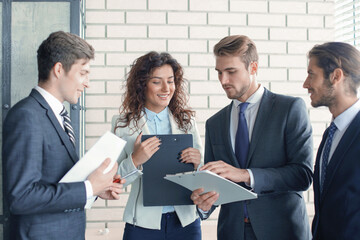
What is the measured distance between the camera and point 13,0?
240 cm

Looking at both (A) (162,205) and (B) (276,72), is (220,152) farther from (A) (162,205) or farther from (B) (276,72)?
(B) (276,72)

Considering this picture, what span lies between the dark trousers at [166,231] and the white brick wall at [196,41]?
96 centimetres

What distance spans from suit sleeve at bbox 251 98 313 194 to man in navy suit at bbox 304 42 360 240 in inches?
4.4

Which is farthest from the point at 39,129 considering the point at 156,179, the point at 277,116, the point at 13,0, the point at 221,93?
the point at 221,93

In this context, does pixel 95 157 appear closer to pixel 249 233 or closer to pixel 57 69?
pixel 57 69

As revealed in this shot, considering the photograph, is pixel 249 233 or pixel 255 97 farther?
pixel 255 97

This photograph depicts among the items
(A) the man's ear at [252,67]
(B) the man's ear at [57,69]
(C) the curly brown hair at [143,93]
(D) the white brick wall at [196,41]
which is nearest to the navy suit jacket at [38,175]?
(B) the man's ear at [57,69]

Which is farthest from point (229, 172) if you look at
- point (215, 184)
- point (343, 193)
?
point (343, 193)

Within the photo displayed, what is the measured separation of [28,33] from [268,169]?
73.6 inches

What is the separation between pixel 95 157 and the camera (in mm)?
1320

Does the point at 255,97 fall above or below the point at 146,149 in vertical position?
above

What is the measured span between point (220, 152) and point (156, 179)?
0.36 meters

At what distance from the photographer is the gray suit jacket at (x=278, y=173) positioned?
158 cm

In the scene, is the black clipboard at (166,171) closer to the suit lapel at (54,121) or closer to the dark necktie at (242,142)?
the dark necktie at (242,142)
